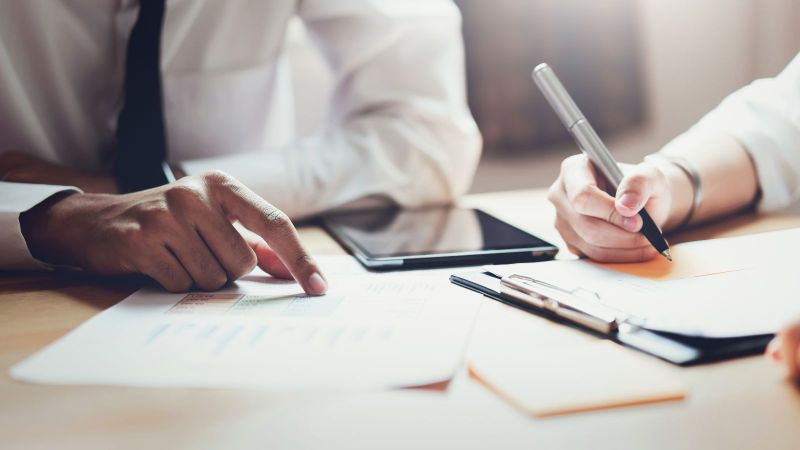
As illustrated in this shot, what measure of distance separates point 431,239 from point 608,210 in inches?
7.6

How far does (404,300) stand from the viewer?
53 cm

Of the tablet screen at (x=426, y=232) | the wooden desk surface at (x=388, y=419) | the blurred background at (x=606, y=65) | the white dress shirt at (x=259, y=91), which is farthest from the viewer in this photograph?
the blurred background at (x=606, y=65)

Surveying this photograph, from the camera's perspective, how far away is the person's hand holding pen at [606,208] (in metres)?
0.60

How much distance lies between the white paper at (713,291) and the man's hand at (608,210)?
1.1 inches

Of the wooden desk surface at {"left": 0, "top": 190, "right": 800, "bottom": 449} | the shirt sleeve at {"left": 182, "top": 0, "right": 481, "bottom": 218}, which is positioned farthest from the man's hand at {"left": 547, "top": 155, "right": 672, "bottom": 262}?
the shirt sleeve at {"left": 182, "top": 0, "right": 481, "bottom": 218}

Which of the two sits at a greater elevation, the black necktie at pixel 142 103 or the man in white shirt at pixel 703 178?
the black necktie at pixel 142 103

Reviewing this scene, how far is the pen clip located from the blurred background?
4.58 feet

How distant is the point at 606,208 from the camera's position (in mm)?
609

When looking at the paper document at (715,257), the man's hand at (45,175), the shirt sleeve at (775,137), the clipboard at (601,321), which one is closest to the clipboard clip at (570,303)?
the clipboard at (601,321)

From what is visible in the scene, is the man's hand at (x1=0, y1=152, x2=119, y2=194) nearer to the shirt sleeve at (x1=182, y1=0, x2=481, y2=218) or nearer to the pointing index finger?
the shirt sleeve at (x1=182, y1=0, x2=481, y2=218)

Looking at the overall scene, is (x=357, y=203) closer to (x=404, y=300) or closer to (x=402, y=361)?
(x=404, y=300)

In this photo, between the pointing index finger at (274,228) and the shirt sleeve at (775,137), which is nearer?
the pointing index finger at (274,228)

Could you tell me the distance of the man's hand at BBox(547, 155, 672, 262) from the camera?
1.96 ft

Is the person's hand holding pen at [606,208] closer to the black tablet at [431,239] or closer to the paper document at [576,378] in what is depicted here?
the black tablet at [431,239]
